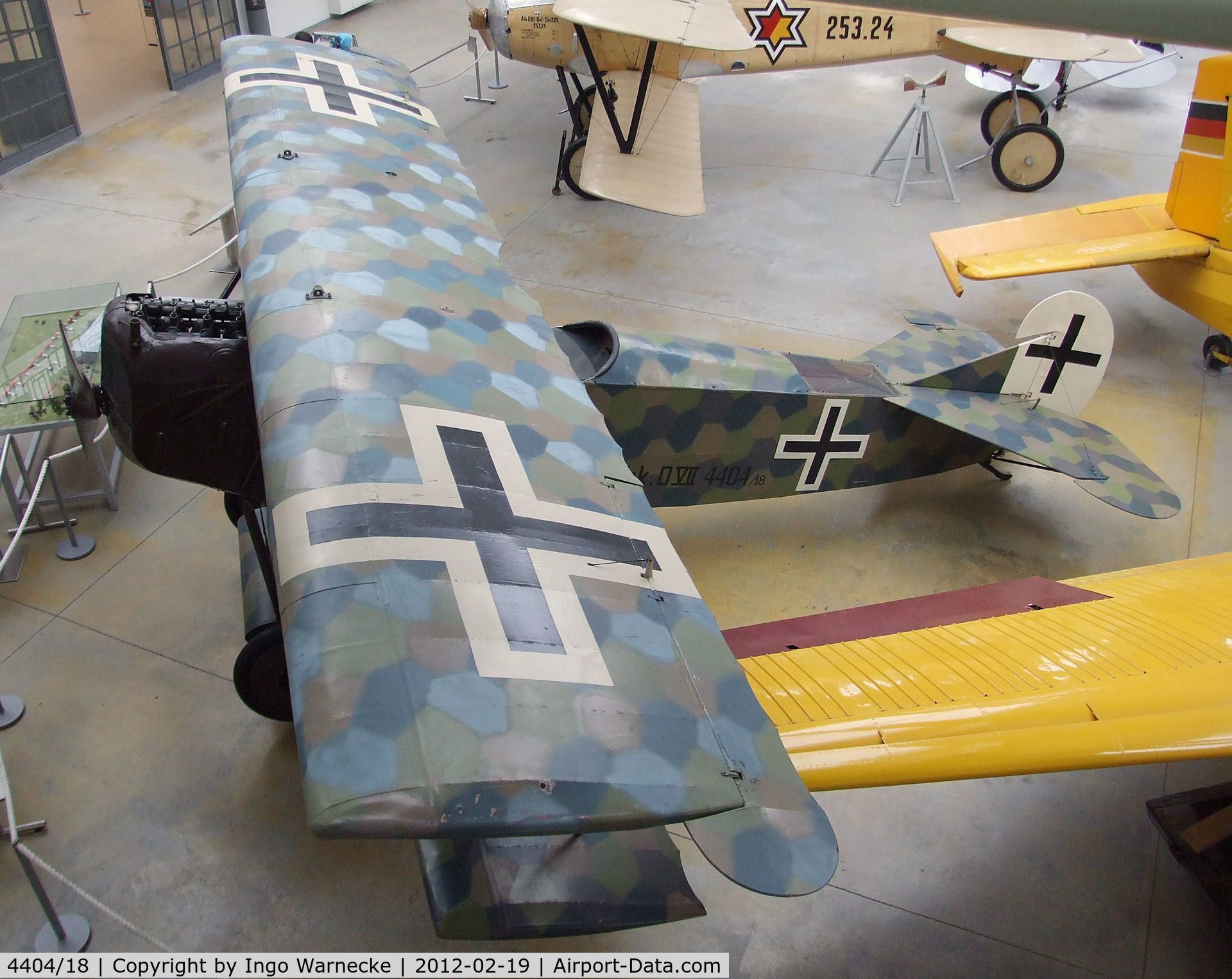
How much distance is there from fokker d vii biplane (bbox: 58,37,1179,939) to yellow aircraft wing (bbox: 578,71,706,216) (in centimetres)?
252

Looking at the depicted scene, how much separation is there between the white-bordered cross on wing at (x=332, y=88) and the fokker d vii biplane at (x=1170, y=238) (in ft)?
13.8

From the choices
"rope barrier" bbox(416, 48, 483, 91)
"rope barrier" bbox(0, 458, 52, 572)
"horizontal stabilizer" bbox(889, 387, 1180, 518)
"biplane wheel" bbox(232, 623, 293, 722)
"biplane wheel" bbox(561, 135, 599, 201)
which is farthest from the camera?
"rope barrier" bbox(416, 48, 483, 91)

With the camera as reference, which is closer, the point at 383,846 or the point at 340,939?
the point at 340,939

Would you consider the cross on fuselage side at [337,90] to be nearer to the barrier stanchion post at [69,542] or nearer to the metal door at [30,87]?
the barrier stanchion post at [69,542]

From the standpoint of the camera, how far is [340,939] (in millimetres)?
3744

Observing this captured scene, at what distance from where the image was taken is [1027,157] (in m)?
9.69

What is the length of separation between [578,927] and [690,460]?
8.22 feet

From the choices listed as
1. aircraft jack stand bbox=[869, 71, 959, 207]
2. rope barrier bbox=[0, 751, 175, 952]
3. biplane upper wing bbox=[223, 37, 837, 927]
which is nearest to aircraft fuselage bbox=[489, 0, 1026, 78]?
aircraft jack stand bbox=[869, 71, 959, 207]

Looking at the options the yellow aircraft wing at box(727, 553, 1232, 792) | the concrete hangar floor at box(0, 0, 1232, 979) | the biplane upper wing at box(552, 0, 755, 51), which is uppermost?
the biplane upper wing at box(552, 0, 755, 51)

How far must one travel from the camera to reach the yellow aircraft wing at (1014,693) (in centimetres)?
303

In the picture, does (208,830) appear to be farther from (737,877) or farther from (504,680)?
(737,877)

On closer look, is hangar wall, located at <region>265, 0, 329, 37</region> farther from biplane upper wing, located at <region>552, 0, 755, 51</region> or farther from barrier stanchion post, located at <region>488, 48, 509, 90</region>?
biplane upper wing, located at <region>552, 0, 755, 51</region>

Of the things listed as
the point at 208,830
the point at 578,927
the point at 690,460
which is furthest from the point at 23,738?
the point at 690,460

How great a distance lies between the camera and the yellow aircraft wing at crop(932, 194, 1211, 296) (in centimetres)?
695
